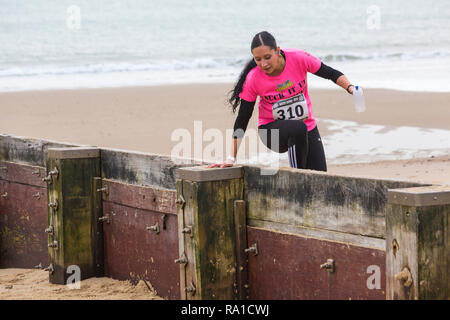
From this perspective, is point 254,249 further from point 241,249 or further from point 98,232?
point 98,232

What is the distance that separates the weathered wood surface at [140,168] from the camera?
5.23 metres

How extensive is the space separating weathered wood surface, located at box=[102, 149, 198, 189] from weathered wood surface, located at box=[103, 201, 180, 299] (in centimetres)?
22

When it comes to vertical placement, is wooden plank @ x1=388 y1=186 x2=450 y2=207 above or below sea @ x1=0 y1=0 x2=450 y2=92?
below

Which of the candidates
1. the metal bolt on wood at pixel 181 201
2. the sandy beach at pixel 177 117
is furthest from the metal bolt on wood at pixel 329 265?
the sandy beach at pixel 177 117

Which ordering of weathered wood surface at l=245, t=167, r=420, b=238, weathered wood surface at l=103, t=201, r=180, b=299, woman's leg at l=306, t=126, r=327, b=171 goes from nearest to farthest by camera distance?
weathered wood surface at l=245, t=167, r=420, b=238 < weathered wood surface at l=103, t=201, r=180, b=299 < woman's leg at l=306, t=126, r=327, b=171

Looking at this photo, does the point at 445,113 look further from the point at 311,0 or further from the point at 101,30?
the point at 311,0

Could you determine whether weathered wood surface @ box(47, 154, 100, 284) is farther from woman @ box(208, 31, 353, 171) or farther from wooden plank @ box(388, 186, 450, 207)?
wooden plank @ box(388, 186, 450, 207)

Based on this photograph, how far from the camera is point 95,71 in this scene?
32.8 metres

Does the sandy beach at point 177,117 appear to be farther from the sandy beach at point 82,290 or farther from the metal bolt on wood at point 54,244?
the metal bolt on wood at point 54,244

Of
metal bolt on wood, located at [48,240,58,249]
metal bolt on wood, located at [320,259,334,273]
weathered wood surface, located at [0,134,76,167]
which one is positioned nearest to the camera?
metal bolt on wood, located at [320,259,334,273]

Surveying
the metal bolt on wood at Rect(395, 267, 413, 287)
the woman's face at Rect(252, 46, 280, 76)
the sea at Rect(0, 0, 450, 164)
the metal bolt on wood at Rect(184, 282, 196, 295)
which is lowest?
the metal bolt on wood at Rect(184, 282, 196, 295)

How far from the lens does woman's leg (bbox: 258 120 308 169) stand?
540 centimetres

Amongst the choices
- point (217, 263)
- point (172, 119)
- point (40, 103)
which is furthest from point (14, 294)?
point (40, 103)

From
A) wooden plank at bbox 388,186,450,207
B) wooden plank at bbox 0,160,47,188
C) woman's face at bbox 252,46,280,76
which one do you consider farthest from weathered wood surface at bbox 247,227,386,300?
wooden plank at bbox 0,160,47,188
